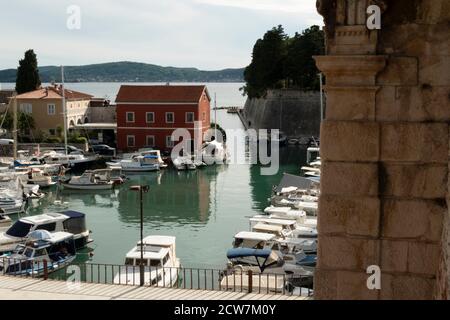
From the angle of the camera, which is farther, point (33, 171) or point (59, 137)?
point (59, 137)

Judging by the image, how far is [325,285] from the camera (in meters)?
4.39

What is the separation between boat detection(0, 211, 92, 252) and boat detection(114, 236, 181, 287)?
13.1 feet

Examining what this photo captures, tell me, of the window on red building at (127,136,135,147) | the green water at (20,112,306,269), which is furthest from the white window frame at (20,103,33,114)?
the green water at (20,112,306,269)

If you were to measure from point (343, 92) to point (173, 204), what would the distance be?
2604 cm

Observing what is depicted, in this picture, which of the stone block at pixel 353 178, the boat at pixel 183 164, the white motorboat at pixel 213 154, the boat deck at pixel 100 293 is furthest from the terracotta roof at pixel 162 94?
the stone block at pixel 353 178

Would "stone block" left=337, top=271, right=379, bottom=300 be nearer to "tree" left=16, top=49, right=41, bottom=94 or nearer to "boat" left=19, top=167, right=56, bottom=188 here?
"boat" left=19, top=167, right=56, bottom=188

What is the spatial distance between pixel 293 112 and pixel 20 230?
136ft

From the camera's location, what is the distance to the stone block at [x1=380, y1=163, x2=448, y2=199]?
409cm

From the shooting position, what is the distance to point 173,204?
29.8 meters

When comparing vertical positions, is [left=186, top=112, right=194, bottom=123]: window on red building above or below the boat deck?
above

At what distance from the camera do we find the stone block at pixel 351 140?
412cm
